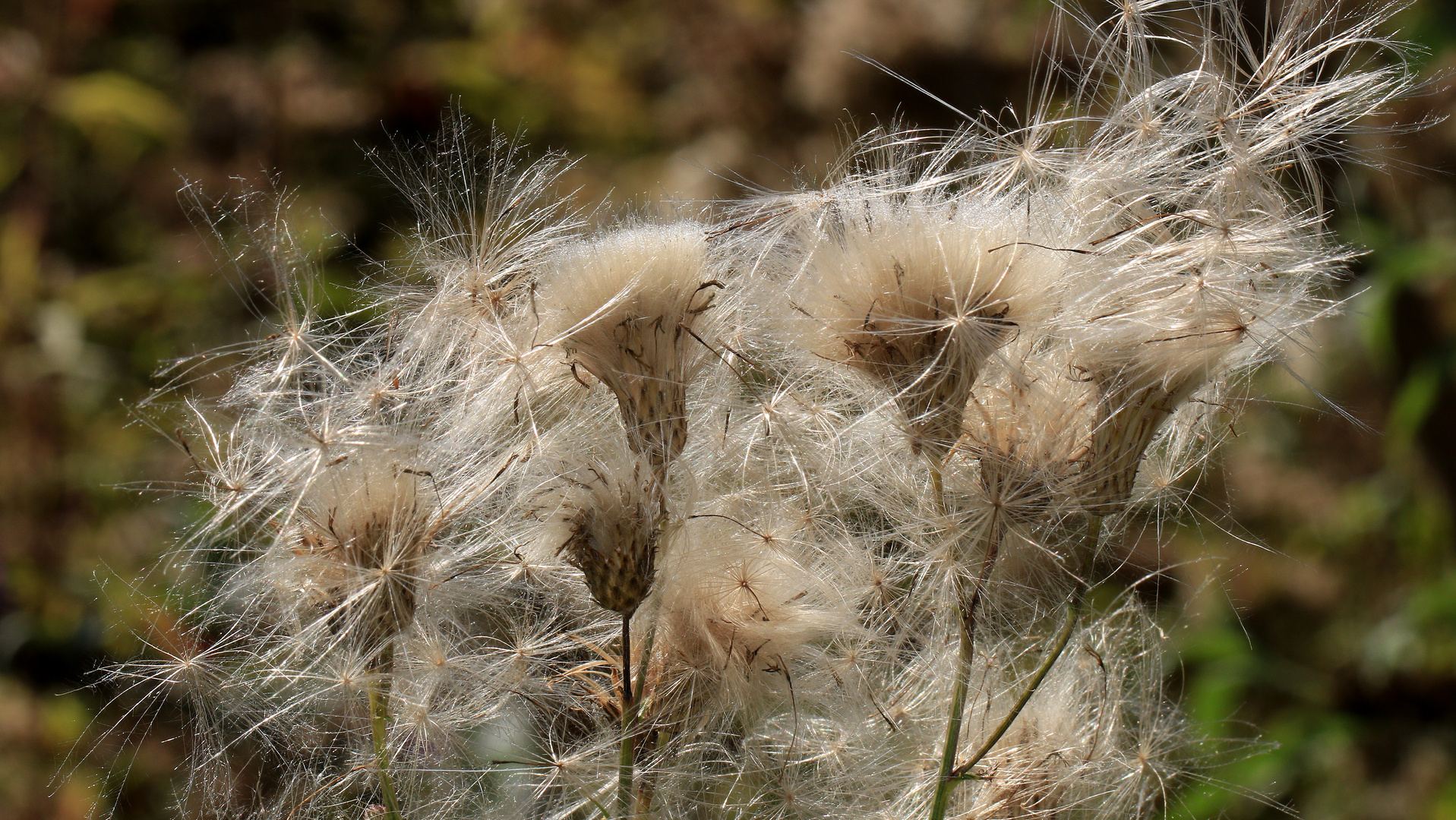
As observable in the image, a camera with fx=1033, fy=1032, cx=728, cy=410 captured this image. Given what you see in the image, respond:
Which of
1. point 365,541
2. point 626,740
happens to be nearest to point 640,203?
point 365,541

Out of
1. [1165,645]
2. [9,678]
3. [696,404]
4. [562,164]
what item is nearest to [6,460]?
[9,678]

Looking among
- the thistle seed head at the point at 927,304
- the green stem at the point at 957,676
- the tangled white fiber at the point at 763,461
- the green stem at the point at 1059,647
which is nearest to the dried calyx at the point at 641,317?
the tangled white fiber at the point at 763,461

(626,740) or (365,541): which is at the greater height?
(365,541)

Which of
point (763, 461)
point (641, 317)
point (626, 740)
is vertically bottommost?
point (626, 740)

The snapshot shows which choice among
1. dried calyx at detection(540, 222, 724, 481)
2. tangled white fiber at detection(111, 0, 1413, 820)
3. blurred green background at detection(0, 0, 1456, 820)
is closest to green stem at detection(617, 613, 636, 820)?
tangled white fiber at detection(111, 0, 1413, 820)

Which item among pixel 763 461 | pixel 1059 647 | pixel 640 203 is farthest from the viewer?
pixel 640 203

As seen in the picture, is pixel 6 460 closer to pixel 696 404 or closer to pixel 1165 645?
pixel 696 404

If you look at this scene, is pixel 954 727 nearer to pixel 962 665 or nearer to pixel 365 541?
pixel 962 665

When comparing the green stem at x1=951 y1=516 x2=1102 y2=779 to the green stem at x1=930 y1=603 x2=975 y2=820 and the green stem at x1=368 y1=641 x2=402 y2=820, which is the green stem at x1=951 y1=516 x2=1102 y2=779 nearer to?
the green stem at x1=930 y1=603 x2=975 y2=820

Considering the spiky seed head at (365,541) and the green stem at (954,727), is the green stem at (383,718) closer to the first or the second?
the spiky seed head at (365,541)
